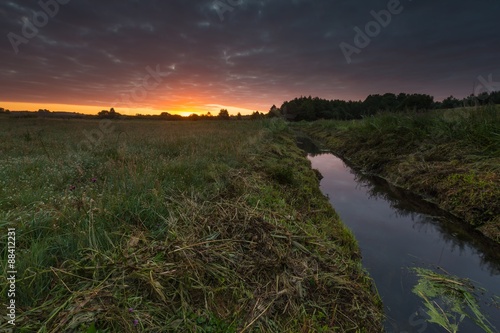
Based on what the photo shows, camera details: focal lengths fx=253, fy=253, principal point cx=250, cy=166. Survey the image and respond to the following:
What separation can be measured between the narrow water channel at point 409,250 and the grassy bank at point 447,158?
0.51 m

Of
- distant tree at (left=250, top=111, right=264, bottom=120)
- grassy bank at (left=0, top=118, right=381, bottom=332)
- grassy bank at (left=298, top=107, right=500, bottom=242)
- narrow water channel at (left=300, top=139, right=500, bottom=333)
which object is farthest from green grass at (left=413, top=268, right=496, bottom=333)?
distant tree at (left=250, top=111, right=264, bottom=120)

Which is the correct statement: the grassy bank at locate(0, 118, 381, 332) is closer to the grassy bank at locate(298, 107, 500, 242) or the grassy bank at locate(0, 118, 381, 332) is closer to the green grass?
the green grass

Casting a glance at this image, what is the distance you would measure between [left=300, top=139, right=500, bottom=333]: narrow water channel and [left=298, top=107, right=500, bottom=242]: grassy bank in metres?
0.51

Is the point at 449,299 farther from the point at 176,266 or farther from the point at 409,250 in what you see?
the point at 176,266

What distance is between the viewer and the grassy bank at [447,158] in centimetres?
636

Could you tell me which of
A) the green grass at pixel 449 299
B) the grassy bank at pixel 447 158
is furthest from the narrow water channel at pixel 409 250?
→ the grassy bank at pixel 447 158

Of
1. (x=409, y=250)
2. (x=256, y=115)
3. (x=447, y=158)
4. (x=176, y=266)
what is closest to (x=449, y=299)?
(x=409, y=250)

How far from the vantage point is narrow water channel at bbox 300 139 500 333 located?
3510 millimetres

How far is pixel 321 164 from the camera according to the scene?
1486 centimetres

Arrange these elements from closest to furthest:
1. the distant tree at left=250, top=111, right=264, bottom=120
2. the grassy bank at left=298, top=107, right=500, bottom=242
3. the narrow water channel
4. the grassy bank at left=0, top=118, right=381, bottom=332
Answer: the grassy bank at left=0, top=118, right=381, bottom=332 → the narrow water channel → the grassy bank at left=298, top=107, right=500, bottom=242 → the distant tree at left=250, top=111, right=264, bottom=120

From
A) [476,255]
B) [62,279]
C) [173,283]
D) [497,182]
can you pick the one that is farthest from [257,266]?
[497,182]

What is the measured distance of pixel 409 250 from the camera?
5129mm

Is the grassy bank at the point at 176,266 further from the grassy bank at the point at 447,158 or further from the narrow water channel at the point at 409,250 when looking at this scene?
the grassy bank at the point at 447,158

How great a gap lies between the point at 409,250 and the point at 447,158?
243 inches
